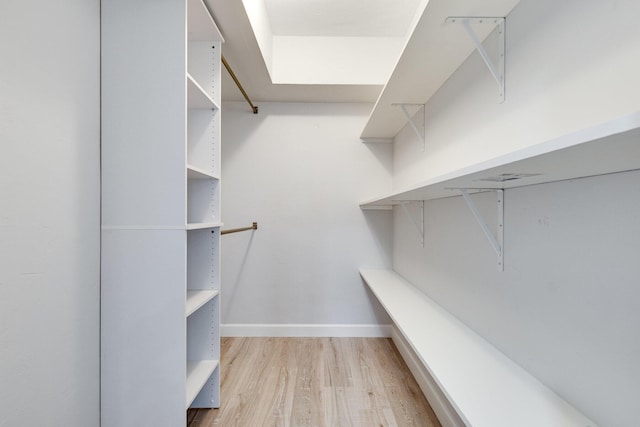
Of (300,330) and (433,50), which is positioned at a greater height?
(433,50)

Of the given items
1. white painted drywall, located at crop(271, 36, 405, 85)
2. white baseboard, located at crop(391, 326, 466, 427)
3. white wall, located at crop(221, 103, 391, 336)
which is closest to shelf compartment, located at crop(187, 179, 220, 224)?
white wall, located at crop(221, 103, 391, 336)

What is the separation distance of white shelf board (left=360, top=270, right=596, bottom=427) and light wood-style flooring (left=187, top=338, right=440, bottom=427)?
586mm

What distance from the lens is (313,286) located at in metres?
2.59

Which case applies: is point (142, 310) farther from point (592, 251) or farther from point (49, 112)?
point (592, 251)

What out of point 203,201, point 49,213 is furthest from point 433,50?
point 49,213

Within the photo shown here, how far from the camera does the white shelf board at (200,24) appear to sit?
53.1 inches

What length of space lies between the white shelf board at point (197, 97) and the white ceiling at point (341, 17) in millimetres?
878

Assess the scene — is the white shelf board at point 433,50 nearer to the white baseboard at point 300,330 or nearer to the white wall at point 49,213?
the white wall at point 49,213

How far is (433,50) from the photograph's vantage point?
121 cm

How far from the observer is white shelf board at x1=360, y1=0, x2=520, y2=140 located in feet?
3.18

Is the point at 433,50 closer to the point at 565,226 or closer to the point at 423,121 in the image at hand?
the point at 423,121

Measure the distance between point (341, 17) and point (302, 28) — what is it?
11.8 inches

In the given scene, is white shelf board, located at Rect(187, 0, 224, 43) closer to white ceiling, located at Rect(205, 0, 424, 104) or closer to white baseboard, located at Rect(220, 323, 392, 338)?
white ceiling, located at Rect(205, 0, 424, 104)

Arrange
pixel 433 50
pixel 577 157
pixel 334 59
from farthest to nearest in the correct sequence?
pixel 334 59 → pixel 433 50 → pixel 577 157
